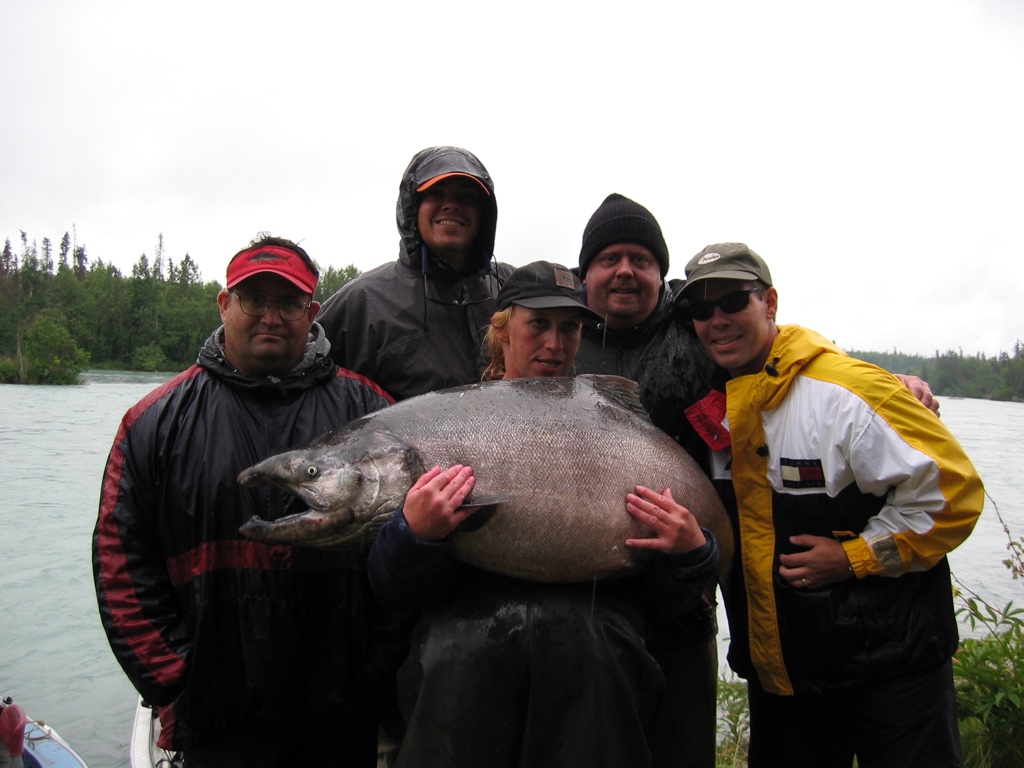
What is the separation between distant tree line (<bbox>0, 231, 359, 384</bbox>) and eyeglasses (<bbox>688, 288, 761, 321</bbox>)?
166 ft

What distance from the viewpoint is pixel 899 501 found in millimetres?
2852

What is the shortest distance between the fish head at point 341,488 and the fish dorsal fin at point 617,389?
0.82 metres

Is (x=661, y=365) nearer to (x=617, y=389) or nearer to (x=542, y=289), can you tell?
(x=617, y=389)

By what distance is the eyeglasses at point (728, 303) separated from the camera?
311 cm

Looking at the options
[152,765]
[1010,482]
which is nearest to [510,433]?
[152,765]

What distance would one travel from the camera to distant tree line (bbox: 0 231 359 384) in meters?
46.6

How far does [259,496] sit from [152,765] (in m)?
2.15

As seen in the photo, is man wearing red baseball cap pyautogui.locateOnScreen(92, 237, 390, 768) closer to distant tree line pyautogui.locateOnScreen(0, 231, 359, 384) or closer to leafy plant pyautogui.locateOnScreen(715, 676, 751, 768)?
leafy plant pyautogui.locateOnScreen(715, 676, 751, 768)

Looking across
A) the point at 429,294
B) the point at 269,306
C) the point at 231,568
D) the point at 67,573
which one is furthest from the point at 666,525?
the point at 67,573

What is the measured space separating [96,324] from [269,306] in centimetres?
7192

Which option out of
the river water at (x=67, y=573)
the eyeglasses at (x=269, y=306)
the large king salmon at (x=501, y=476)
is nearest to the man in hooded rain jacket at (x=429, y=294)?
the eyeglasses at (x=269, y=306)

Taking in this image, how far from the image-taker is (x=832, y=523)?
2986 millimetres

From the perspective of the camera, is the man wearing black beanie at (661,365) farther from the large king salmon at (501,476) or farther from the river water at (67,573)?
the river water at (67,573)

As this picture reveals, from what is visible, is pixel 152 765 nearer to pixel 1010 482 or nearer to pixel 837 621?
pixel 837 621
